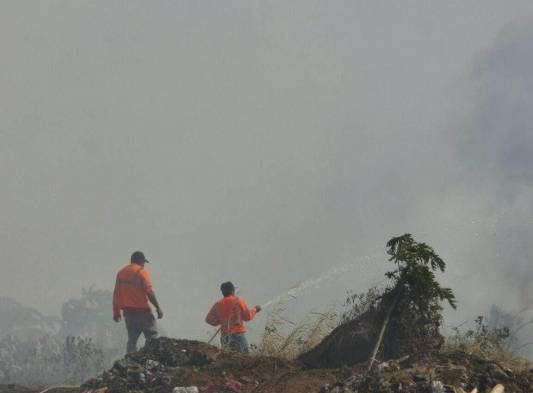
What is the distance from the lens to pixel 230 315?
10570 mm

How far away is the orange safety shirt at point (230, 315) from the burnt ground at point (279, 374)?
120cm

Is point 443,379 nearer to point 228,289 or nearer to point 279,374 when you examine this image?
point 279,374

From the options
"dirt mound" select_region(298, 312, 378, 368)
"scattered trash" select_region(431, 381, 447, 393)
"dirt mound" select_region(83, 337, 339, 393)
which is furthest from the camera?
"dirt mound" select_region(298, 312, 378, 368)

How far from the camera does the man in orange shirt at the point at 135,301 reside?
11.4 metres

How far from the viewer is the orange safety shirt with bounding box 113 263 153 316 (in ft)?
37.4

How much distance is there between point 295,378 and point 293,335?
1660 millimetres

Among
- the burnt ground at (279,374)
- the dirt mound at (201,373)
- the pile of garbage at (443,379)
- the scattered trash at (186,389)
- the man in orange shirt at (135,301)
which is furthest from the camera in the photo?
the man in orange shirt at (135,301)

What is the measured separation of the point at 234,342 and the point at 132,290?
2.21 m

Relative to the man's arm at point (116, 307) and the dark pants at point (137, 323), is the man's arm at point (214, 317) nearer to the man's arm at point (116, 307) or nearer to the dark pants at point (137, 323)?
the dark pants at point (137, 323)

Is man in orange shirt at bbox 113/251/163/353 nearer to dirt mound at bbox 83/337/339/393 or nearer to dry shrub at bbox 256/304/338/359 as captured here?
dirt mound at bbox 83/337/339/393

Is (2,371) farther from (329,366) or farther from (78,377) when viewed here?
(329,366)

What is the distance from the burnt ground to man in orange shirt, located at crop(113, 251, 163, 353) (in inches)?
77.4

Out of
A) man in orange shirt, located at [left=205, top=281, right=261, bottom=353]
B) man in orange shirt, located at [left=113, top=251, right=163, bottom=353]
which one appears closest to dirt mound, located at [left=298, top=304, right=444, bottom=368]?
man in orange shirt, located at [left=205, top=281, right=261, bottom=353]

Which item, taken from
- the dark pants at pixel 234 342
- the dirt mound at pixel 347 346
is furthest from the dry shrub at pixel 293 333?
the dark pants at pixel 234 342
